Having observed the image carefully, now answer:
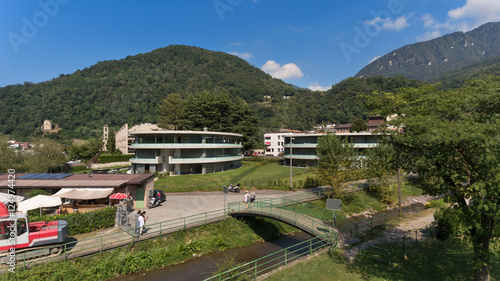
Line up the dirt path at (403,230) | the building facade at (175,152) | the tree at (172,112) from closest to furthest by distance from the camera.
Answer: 1. the dirt path at (403,230)
2. the building facade at (175,152)
3. the tree at (172,112)

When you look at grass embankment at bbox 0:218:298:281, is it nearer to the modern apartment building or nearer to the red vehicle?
the red vehicle

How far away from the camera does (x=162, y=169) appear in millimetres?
48406

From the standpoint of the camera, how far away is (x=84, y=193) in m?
22.1

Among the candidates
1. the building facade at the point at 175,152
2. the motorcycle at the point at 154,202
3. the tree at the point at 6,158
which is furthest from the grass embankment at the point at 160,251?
the tree at the point at 6,158

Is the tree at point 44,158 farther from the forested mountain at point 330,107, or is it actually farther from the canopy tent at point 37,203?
the forested mountain at point 330,107

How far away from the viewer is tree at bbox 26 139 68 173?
1862 inches

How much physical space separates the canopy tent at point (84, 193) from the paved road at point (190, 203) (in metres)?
4.55

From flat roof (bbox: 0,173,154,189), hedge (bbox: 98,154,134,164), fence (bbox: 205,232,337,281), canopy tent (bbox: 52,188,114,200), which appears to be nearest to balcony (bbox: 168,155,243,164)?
flat roof (bbox: 0,173,154,189)

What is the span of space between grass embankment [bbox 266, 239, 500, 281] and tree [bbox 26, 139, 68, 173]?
2164 inches

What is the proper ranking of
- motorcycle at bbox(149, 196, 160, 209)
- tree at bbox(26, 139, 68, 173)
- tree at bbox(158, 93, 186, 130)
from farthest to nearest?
1. tree at bbox(158, 93, 186, 130)
2. tree at bbox(26, 139, 68, 173)
3. motorcycle at bbox(149, 196, 160, 209)

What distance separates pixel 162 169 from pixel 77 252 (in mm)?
33116

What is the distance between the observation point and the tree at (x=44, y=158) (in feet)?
155

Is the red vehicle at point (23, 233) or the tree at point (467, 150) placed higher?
the tree at point (467, 150)

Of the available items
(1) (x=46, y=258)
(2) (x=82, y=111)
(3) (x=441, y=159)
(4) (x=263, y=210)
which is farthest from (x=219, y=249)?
(2) (x=82, y=111)
